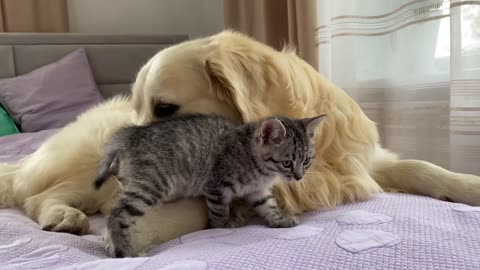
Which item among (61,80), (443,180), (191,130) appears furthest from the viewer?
(61,80)

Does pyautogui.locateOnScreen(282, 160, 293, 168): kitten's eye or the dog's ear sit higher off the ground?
the dog's ear

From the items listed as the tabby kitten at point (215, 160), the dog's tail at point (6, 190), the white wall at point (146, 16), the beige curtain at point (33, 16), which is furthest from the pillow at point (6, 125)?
the tabby kitten at point (215, 160)

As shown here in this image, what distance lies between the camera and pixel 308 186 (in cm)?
120

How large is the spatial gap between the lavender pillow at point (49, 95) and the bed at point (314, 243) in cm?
174

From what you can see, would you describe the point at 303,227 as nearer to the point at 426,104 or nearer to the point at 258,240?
the point at 258,240

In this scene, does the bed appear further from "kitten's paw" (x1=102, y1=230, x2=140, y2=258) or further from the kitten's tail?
the kitten's tail

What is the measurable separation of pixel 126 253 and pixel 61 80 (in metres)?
2.43

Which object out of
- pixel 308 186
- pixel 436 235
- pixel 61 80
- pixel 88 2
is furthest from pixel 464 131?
pixel 88 2

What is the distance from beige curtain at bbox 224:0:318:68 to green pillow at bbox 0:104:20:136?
1.51 meters

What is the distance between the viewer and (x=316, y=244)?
83 centimetres

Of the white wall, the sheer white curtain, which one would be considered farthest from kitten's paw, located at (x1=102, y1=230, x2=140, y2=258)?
the white wall

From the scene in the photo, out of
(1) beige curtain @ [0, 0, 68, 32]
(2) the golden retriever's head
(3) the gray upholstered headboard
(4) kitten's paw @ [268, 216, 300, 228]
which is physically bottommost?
(4) kitten's paw @ [268, 216, 300, 228]

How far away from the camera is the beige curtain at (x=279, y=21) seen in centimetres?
231

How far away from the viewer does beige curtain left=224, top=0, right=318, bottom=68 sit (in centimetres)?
231
